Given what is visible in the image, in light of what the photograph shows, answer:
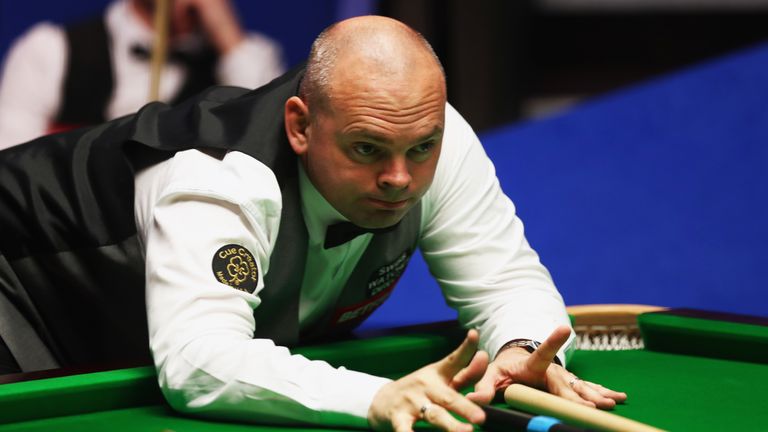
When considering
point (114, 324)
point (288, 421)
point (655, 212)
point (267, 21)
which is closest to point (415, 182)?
point (288, 421)

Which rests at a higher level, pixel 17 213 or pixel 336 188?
pixel 336 188

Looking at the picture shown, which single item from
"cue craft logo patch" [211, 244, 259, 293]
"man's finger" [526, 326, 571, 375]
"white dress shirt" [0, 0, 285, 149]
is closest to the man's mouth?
"cue craft logo patch" [211, 244, 259, 293]

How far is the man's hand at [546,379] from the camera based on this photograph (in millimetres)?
2125

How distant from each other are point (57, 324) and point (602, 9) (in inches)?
197

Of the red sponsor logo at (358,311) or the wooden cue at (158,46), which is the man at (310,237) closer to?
the red sponsor logo at (358,311)

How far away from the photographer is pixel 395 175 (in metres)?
2.29

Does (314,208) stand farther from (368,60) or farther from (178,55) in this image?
(178,55)

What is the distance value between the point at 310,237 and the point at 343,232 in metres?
0.07

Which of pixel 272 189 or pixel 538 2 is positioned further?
pixel 538 2

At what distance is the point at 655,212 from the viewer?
5281mm

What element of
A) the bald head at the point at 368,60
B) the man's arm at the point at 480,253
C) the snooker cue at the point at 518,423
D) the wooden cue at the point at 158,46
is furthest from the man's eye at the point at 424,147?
the wooden cue at the point at 158,46

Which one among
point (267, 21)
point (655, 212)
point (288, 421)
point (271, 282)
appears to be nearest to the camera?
point (288, 421)

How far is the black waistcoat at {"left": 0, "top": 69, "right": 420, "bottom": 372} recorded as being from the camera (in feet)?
8.16

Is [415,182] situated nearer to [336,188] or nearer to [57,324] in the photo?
[336,188]
